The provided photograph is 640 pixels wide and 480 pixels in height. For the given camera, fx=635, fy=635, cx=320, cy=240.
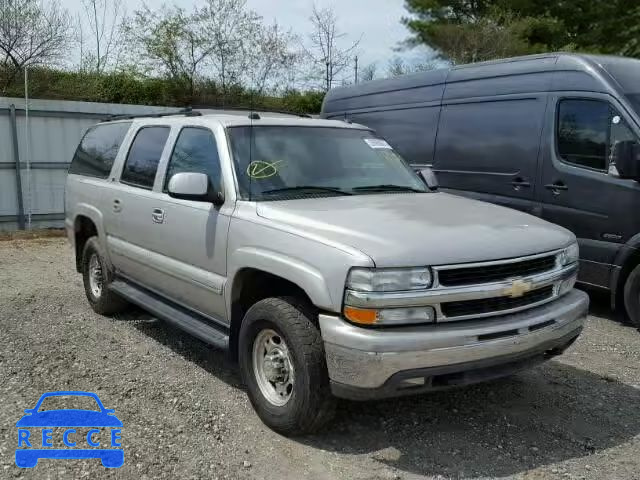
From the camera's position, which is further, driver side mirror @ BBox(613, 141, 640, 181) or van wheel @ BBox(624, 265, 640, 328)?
van wheel @ BBox(624, 265, 640, 328)

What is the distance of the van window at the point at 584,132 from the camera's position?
6051mm

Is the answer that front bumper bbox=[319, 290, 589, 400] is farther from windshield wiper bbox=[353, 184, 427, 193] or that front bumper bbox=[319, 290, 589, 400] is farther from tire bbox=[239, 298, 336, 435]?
windshield wiper bbox=[353, 184, 427, 193]

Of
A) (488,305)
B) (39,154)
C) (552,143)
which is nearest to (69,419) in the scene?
(488,305)

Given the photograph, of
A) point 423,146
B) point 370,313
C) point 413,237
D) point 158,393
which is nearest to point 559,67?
point 423,146

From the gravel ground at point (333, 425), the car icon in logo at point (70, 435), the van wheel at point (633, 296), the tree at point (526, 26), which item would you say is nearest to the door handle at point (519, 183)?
the van wheel at point (633, 296)

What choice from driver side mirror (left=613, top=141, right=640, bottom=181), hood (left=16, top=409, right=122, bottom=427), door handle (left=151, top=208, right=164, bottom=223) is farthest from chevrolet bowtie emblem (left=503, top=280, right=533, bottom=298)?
driver side mirror (left=613, top=141, right=640, bottom=181)

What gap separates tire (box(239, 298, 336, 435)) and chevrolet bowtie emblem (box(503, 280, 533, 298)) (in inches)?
41.1

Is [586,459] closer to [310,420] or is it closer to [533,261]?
[533,261]

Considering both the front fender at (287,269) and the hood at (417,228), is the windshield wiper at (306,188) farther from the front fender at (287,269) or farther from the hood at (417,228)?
the front fender at (287,269)

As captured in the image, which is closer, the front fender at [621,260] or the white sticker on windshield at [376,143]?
the white sticker on windshield at [376,143]

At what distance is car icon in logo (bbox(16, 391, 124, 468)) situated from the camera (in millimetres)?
3395

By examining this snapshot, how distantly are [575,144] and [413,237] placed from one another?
3.75 m

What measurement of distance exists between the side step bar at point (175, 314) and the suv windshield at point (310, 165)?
3.11 feet

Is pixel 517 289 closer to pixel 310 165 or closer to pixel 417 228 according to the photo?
pixel 417 228
